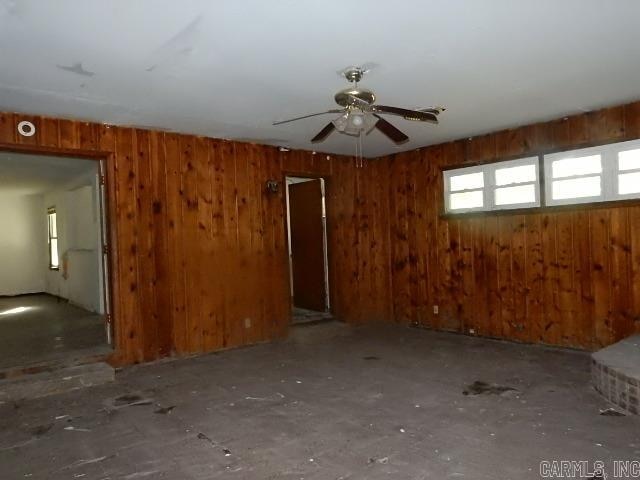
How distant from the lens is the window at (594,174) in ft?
14.1

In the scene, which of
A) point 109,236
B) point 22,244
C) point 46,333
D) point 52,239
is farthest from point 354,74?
point 22,244

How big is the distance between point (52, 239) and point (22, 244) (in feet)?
2.40

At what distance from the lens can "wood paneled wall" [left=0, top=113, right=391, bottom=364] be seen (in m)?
4.50

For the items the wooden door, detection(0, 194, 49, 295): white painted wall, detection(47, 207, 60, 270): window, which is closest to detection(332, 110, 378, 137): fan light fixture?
the wooden door

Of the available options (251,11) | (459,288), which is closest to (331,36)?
(251,11)

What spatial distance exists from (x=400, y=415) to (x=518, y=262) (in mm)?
2834

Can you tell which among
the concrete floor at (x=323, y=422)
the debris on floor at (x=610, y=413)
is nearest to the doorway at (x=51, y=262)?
the concrete floor at (x=323, y=422)

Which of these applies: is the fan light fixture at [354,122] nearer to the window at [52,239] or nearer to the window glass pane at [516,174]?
the window glass pane at [516,174]

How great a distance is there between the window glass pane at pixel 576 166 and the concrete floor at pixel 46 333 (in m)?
5.08

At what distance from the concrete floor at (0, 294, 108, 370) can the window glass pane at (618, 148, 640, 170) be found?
213 inches

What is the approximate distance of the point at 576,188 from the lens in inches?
185

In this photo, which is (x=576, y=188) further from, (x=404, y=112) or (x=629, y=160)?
(x=404, y=112)

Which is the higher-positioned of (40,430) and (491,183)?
(491,183)

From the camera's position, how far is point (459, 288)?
5730 mm
